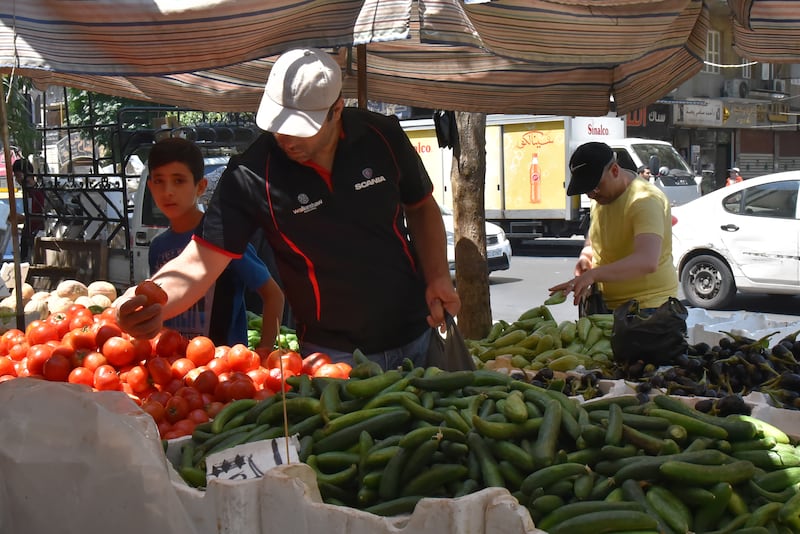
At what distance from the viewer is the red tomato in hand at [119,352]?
339cm

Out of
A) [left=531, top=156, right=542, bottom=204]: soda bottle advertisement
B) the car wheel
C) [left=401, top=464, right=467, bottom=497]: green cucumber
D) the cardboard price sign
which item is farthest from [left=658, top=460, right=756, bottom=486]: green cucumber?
[left=531, top=156, right=542, bottom=204]: soda bottle advertisement

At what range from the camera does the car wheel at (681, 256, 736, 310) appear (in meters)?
11.7

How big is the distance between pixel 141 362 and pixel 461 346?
1.27 meters

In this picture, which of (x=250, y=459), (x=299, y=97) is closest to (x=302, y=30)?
(x=299, y=97)

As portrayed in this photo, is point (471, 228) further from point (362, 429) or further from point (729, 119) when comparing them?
point (729, 119)

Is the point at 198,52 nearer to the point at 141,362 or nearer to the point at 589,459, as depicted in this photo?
the point at 141,362

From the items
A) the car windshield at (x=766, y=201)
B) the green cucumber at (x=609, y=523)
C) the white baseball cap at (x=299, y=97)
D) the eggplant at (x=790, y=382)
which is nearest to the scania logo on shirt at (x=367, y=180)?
the white baseball cap at (x=299, y=97)

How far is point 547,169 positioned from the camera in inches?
791

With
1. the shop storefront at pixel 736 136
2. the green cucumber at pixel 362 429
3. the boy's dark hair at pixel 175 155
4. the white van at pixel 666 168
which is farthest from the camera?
the shop storefront at pixel 736 136

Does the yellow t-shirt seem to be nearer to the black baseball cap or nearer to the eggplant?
the black baseball cap

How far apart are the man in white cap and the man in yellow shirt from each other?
4.33 feet

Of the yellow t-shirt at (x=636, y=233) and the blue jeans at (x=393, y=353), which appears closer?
the blue jeans at (x=393, y=353)

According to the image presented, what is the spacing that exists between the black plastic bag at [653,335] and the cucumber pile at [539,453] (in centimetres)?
133

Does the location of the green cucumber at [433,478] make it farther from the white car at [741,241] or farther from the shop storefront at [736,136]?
the shop storefront at [736,136]
